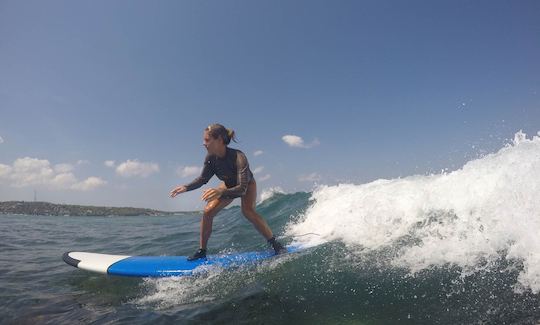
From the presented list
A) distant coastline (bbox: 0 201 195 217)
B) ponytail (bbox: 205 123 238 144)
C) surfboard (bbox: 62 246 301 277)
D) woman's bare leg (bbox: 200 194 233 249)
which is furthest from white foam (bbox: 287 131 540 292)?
distant coastline (bbox: 0 201 195 217)

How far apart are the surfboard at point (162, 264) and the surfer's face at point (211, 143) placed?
192cm

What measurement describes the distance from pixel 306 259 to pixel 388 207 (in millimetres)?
2290

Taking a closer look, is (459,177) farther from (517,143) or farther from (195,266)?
(195,266)

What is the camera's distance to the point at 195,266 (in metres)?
5.59

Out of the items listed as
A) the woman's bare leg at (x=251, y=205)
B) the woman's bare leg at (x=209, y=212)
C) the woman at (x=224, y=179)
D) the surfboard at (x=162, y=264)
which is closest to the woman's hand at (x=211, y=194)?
the woman at (x=224, y=179)

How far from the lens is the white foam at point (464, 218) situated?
407 cm

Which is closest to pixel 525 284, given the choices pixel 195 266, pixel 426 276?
pixel 426 276

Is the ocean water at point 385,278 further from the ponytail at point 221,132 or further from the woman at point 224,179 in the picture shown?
the ponytail at point 221,132

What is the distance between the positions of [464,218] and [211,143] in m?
4.16

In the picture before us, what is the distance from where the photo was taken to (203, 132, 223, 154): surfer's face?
558 centimetres

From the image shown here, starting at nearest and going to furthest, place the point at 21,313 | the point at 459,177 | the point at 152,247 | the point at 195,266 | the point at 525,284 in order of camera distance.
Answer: the point at 525,284 → the point at 21,313 → the point at 195,266 → the point at 459,177 → the point at 152,247

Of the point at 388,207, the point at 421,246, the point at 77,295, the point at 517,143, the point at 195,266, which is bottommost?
the point at 77,295

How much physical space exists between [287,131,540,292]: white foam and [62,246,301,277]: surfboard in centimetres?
161

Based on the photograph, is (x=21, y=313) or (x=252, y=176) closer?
(x=21, y=313)
